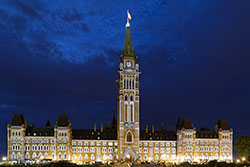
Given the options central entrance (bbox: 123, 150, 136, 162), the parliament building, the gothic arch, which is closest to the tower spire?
the parliament building

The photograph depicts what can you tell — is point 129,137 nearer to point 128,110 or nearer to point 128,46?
point 128,110

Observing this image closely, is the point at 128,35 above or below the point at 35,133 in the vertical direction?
above

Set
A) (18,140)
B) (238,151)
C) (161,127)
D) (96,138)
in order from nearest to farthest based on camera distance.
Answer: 1. (238,151)
2. (18,140)
3. (96,138)
4. (161,127)

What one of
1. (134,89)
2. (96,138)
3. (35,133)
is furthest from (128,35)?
(35,133)

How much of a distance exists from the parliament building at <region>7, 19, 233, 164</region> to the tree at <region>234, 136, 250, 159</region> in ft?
54.2

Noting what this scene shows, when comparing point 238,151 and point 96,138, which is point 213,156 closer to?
point 238,151

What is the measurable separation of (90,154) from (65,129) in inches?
595

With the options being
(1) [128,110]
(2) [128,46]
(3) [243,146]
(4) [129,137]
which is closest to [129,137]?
(4) [129,137]

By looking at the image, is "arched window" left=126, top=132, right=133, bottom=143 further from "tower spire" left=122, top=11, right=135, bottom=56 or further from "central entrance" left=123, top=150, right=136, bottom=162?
"tower spire" left=122, top=11, right=135, bottom=56

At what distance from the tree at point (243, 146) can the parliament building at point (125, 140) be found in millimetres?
16524

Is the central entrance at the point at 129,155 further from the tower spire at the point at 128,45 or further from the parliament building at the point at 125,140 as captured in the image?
the tower spire at the point at 128,45

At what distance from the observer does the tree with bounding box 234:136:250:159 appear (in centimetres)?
11827

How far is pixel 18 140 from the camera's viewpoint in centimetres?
13175

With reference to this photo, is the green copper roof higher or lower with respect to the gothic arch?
higher
